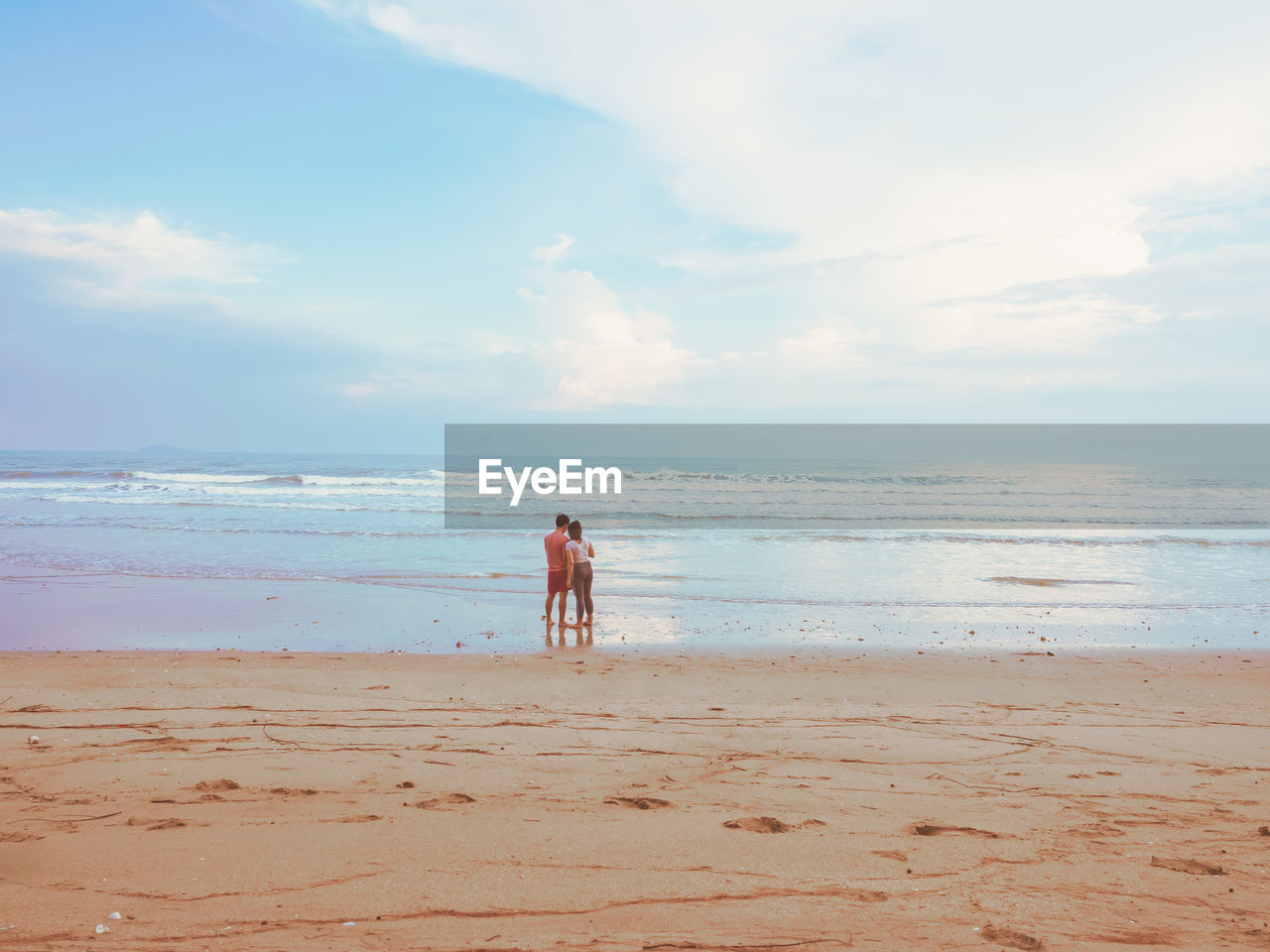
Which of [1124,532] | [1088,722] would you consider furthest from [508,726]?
[1124,532]

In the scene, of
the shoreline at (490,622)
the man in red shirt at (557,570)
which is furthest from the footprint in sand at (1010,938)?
the man in red shirt at (557,570)

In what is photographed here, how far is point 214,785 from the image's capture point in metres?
4.85

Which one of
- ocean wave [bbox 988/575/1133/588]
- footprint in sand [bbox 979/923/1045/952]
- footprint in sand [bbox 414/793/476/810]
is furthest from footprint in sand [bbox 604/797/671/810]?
ocean wave [bbox 988/575/1133/588]

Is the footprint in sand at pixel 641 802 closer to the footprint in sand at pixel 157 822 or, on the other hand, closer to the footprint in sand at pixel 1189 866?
the footprint in sand at pixel 157 822

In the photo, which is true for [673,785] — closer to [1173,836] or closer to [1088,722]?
[1173,836]

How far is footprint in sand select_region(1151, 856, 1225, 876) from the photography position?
12.7 feet

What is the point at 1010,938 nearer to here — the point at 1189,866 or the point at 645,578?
the point at 1189,866

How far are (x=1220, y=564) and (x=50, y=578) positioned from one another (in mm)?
25583

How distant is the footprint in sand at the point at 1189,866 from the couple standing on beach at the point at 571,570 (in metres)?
7.99

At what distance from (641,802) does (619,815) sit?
0.73ft

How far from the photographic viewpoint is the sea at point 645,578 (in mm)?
10734

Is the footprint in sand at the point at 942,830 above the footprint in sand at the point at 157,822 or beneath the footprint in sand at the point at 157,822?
beneath

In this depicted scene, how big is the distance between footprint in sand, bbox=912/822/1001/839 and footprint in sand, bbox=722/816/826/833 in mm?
535

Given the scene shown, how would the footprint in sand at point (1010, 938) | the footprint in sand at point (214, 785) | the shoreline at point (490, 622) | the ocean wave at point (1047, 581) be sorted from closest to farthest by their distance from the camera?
the footprint in sand at point (1010, 938) → the footprint in sand at point (214, 785) → the shoreline at point (490, 622) → the ocean wave at point (1047, 581)
